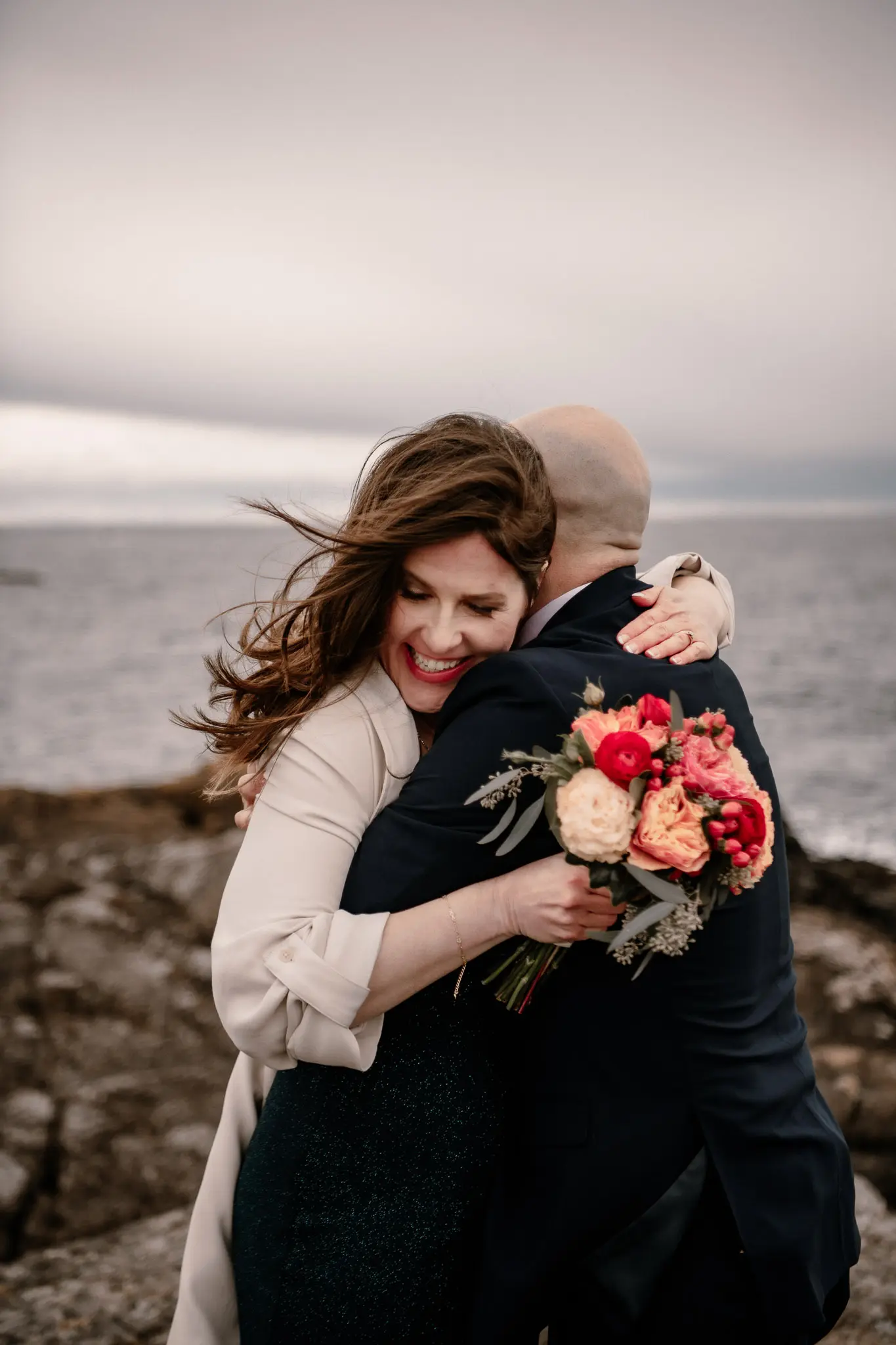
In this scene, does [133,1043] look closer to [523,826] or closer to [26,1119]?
[26,1119]

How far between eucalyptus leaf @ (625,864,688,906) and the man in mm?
371

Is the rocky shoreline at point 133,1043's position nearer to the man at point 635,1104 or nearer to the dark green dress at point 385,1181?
the dark green dress at point 385,1181

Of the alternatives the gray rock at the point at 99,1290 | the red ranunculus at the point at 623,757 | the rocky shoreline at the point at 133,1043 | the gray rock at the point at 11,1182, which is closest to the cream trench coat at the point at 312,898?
the red ranunculus at the point at 623,757

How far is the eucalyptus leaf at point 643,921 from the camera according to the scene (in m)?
1.88

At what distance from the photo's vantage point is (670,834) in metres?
1.87

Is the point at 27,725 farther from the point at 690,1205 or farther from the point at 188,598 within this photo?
the point at 690,1205

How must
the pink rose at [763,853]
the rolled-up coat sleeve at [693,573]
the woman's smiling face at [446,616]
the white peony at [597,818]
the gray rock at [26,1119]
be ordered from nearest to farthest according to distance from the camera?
the white peony at [597,818] < the pink rose at [763,853] < the woman's smiling face at [446,616] < the rolled-up coat sleeve at [693,573] < the gray rock at [26,1119]

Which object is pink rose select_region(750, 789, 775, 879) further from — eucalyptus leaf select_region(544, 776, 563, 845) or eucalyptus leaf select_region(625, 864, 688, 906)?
eucalyptus leaf select_region(544, 776, 563, 845)

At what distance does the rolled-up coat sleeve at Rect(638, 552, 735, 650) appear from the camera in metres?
3.08

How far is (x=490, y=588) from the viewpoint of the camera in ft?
8.32

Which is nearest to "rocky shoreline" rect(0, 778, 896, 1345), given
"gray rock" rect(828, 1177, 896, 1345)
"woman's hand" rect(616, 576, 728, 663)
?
"gray rock" rect(828, 1177, 896, 1345)

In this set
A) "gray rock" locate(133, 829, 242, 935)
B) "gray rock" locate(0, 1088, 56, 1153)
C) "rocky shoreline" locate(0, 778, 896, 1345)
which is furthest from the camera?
"gray rock" locate(133, 829, 242, 935)

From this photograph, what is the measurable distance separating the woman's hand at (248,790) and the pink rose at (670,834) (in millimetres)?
1073

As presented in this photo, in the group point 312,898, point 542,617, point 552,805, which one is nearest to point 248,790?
point 312,898
